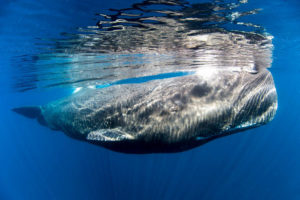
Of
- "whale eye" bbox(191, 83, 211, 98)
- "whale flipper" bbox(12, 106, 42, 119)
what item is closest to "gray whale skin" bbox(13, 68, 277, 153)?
"whale eye" bbox(191, 83, 211, 98)

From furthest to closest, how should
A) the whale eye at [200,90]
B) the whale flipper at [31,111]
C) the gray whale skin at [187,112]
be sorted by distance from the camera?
the whale flipper at [31,111]
the whale eye at [200,90]
the gray whale skin at [187,112]

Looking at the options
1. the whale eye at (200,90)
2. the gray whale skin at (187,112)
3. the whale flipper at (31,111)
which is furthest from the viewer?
the whale flipper at (31,111)

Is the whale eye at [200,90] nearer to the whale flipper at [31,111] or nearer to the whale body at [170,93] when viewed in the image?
the whale body at [170,93]

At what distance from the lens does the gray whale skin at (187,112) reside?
3.47 meters

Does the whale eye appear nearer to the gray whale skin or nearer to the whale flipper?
the gray whale skin

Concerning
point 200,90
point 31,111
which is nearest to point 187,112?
point 200,90

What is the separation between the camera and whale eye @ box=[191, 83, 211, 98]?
13.1 feet

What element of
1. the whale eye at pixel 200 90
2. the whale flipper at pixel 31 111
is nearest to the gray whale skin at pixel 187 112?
the whale eye at pixel 200 90

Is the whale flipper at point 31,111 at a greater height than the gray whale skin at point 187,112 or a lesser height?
lesser

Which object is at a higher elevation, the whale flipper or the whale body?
the whale body

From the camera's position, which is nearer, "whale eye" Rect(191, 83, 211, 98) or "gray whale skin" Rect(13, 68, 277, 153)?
"gray whale skin" Rect(13, 68, 277, 153)

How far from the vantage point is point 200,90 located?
406 centimetres

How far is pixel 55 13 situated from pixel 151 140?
16.4ft

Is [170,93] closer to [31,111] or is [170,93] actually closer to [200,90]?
[200,90]
